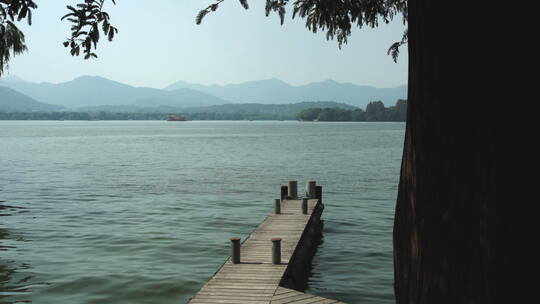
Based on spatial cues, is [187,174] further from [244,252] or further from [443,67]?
[443,67]

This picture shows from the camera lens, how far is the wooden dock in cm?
988

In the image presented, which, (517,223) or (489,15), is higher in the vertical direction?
(489,15)

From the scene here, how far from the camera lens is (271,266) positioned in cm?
1209

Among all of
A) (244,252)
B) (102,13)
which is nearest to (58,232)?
(244,252)

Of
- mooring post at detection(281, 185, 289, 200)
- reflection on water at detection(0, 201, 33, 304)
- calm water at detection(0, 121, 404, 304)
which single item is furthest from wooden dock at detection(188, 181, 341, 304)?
reflection on water at detection(0, 201, 33, 304)

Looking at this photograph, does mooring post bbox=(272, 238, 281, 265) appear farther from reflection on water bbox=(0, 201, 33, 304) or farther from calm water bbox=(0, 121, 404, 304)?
reflection on water bbox=(0, 201, 33, 304)

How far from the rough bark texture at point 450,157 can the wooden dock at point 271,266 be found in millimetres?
7208

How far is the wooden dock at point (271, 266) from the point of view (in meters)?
9.88

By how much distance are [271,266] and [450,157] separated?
32.4 ft

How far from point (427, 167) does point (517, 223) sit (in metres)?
0.53

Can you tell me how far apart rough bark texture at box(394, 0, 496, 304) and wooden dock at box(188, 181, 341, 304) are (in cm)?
721

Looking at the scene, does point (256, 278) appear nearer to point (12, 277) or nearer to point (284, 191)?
point (12, 277)

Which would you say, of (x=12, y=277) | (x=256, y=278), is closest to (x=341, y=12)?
(x=256, y=278)

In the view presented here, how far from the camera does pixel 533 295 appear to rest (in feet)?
7.43
